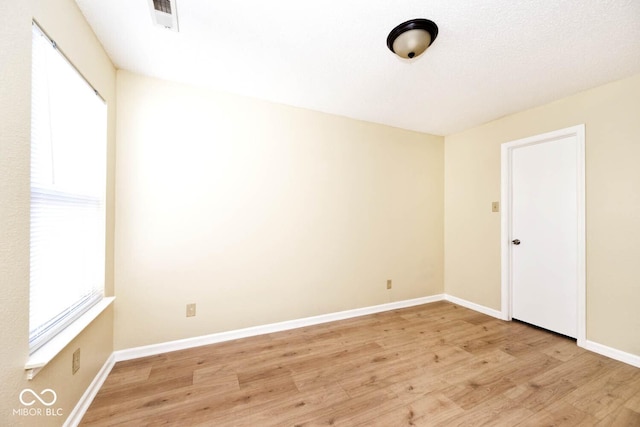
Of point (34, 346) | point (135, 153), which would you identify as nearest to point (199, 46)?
point (135, 153)

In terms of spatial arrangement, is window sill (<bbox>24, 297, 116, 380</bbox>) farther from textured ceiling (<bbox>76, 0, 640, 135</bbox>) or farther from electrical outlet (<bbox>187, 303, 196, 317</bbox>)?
textured ceiling (<bbox>76, 0, 640, 135</bbox>)

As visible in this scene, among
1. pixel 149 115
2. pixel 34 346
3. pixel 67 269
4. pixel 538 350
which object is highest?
pixel 149 115

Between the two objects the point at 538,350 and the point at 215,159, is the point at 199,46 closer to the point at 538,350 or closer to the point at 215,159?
the point at 215,159

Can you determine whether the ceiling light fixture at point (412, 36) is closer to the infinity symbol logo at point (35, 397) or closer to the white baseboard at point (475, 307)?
the infinity symbol logo at point (35, 397)

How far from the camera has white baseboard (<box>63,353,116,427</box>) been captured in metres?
1.44

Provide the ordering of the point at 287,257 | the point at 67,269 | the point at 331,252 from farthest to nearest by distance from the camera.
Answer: the point at 331,252 → the point at 287,257 → the point at 67,269

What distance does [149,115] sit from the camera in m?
2.22

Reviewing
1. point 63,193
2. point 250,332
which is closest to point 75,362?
point 63,193

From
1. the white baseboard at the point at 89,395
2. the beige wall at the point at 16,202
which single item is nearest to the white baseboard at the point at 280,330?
the white baseboard at the point at 89,395

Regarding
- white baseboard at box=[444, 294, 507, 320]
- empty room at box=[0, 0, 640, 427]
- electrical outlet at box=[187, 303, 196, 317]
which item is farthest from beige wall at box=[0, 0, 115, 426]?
white baseboard at box=[444, 294, 507, 320]

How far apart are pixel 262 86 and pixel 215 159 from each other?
34.2 inches

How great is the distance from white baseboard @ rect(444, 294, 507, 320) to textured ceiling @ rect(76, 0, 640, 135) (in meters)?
2.57

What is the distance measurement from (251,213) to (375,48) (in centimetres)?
189

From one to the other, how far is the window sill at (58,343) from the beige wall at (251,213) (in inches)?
20.4
